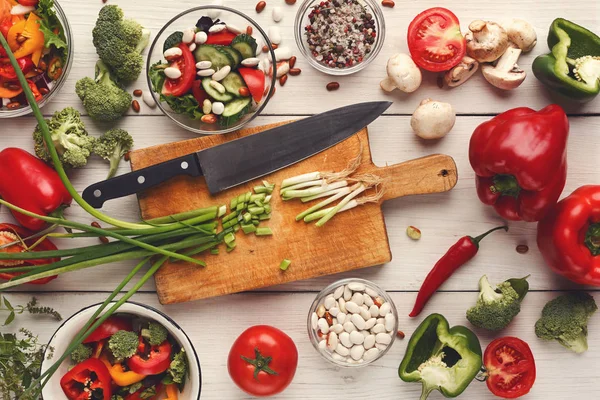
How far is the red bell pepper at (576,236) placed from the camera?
170cm

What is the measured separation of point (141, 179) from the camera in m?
1.73

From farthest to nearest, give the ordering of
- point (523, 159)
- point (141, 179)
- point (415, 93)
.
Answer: point (415, 93), point (141, 179), point (523, 159)

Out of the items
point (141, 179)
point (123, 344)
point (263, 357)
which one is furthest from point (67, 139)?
point (263, 357)

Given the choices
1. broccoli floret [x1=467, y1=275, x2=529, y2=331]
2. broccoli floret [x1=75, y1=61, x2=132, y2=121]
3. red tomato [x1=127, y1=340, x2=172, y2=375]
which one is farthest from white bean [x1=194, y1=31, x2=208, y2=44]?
broccoli floret [x1=467, y1=275, x2=529, y2=331]

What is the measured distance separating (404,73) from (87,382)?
120 centimetres

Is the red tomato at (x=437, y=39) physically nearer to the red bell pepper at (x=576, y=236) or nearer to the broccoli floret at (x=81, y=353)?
the red bell pepper at (x=576, y=236)

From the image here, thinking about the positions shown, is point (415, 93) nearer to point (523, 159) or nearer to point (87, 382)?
point (523, 159)

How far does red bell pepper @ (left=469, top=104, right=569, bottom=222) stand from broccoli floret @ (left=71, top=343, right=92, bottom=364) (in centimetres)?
118

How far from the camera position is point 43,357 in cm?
168

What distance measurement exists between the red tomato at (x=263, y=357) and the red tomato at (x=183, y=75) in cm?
69

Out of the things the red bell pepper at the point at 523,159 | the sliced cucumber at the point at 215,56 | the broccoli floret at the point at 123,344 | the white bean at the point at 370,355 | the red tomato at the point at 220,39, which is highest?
the red tomato at the point at 220,39

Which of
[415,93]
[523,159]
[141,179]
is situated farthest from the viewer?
[415,93]

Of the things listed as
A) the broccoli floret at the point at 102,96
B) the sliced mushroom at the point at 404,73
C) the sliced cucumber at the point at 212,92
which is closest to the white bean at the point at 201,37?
the sliced cucumber at the point at 212,92

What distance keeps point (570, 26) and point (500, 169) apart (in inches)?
18.3
